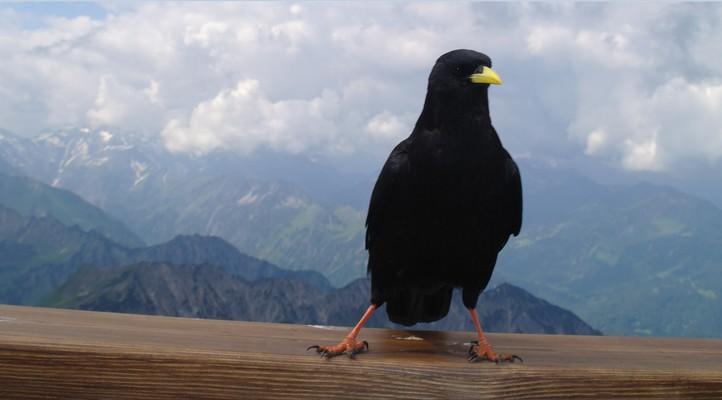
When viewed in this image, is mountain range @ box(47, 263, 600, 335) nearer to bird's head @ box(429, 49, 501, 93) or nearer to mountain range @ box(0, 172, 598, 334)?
mountain range @ box(0, 172, 598, 334)

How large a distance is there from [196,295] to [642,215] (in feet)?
401

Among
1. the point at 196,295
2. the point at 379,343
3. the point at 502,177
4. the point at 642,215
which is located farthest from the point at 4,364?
the point at 642,215

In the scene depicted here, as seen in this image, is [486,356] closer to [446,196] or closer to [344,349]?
[344,349]

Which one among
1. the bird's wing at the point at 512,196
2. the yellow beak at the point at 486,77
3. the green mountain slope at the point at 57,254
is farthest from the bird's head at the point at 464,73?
the green mountain slope at the point at 57,254

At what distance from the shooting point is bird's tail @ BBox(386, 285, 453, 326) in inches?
141

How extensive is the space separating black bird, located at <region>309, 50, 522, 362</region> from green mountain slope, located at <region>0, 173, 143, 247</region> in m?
83.8

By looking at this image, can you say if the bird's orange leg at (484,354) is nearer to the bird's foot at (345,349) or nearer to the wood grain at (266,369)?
the wood grain at (266,369)

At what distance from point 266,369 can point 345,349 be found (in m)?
0.50

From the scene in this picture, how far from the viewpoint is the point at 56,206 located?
87875 mm

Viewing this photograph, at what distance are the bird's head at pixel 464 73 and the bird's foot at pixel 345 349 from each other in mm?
1401

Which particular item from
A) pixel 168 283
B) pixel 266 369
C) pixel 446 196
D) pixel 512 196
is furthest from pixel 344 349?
pixel 168 283

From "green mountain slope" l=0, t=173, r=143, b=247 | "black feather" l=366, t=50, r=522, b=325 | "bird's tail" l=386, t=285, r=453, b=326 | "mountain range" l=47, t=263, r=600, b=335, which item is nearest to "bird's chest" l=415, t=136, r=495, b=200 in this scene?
"black feather" l=366, t=50, r=522, b=325

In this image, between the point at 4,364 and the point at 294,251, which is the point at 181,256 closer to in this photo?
the point at 294,251

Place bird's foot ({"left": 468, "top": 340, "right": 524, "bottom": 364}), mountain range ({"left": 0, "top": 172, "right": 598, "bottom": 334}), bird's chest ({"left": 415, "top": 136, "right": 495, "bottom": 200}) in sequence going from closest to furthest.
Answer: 1. bird's foot ({"left": 468, "top": 340, "right": 524, "bottom": 364})
2. bird's chest ({"left": 415, "top": 136, "right": 495, "bottom": 200})
3. mountain range ({"left": 0, "top": 172, "right": 598, "bottom": 334})
